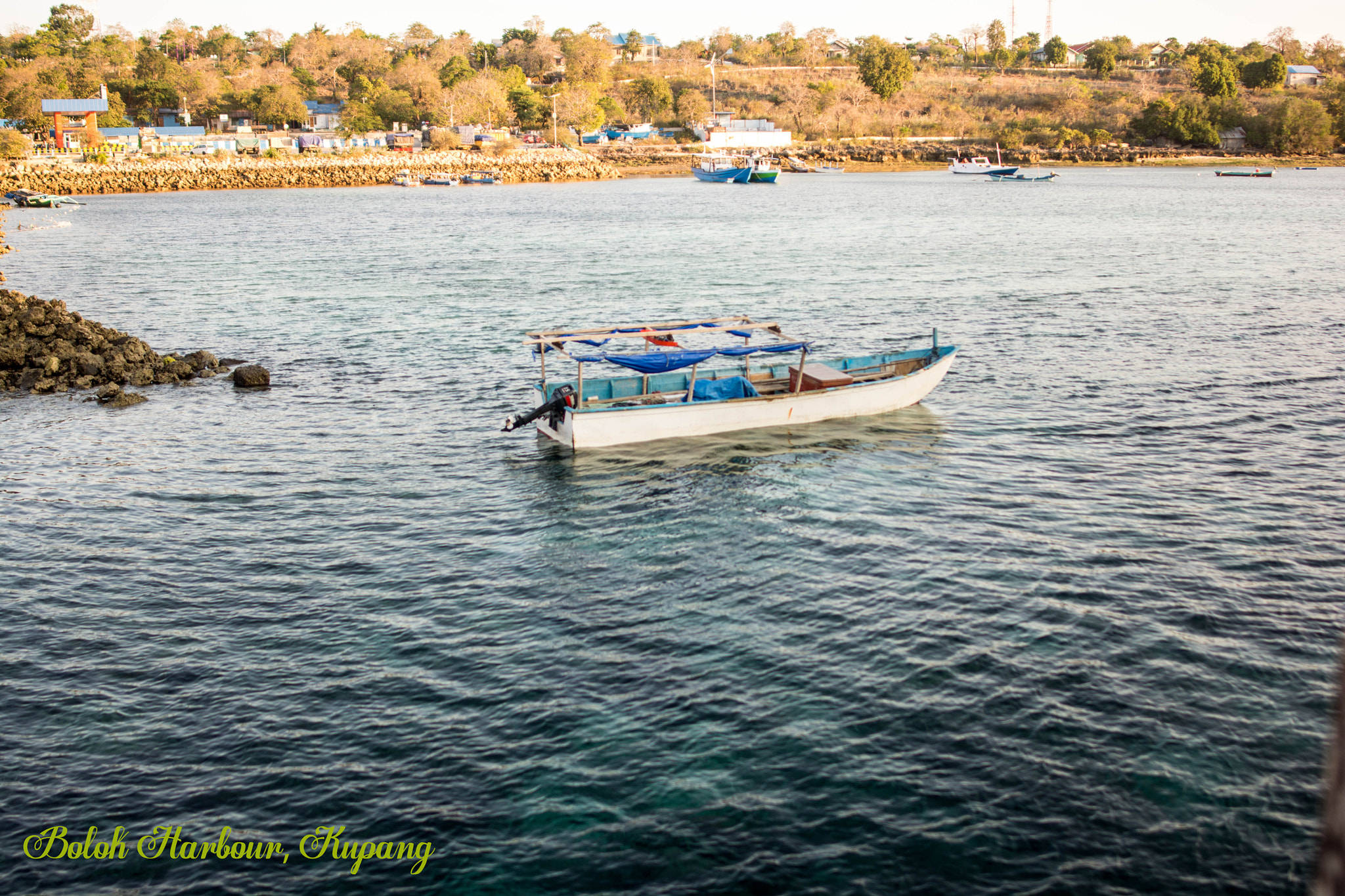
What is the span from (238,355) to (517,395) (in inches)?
617

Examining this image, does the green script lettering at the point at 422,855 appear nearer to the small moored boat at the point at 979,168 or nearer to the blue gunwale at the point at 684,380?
the blue gunwale at the point at 684,380

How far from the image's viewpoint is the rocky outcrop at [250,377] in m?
40.4

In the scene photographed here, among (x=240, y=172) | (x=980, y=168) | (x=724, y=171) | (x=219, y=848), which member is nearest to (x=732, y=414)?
(x=219, y=848)

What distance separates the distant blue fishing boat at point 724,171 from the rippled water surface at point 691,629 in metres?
141

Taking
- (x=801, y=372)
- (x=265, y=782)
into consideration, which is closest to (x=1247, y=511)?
(x=801, y=372)

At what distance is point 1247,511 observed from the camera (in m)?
26.5

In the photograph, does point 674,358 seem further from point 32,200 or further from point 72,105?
point 72,105

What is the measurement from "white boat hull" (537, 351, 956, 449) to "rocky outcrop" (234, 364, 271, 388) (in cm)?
1431

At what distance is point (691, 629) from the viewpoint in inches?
819

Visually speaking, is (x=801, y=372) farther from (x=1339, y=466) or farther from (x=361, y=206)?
(x=361, y=206)

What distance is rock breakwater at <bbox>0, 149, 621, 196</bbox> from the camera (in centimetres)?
14388

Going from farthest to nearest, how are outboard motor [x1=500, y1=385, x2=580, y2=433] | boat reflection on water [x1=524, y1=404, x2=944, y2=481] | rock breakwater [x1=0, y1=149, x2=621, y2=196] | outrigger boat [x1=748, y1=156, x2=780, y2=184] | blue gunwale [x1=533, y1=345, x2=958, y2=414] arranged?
outrigger boat [x1=748, y1=156, x2=780, y2=184] → rock breakwater [x1=0, y1=149, x2=621, y2=196] → blue gunwale [x1=533, y1=345, x2=958, y2=414] → outboard motor [x1=500, y1=385, x2=580, y2=433] → boat reflection on water [x1=524, y1=404, x2=944, y2=481]

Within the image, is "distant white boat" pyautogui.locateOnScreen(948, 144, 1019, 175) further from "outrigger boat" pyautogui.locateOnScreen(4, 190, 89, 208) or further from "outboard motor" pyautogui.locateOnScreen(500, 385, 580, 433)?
"outboard motor" pyautogui.locateOnScreen(500, 385, 580, 433)

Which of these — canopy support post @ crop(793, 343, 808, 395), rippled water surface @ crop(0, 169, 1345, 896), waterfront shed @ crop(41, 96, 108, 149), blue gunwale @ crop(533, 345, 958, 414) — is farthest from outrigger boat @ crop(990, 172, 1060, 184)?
canopy support post @ crop(793, 343, 808, 395)
